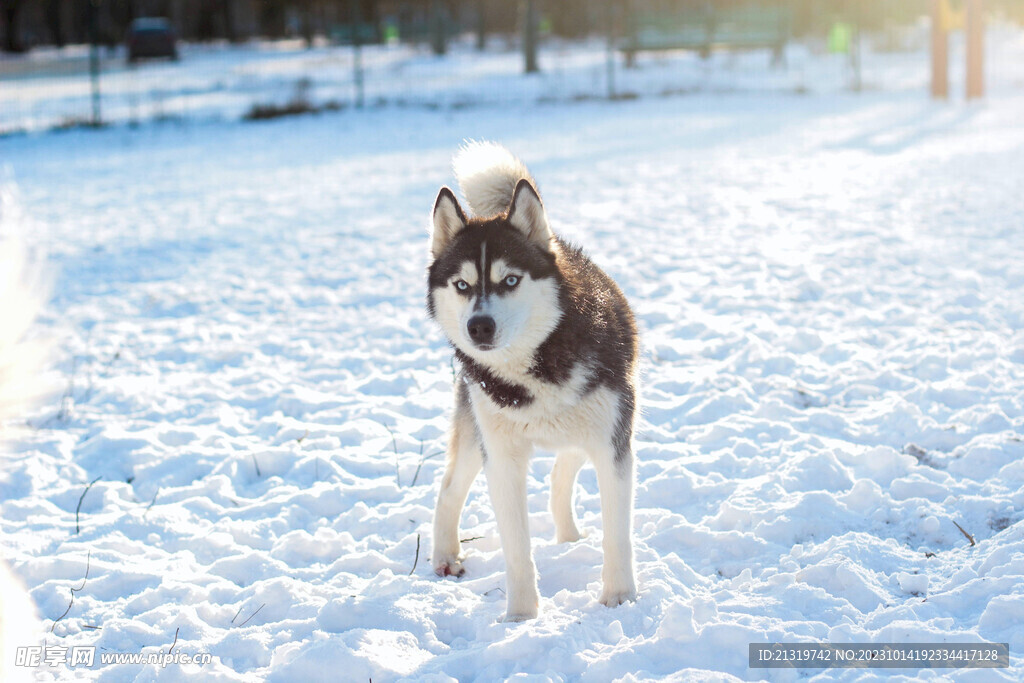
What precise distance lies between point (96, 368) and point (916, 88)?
20599 millimetres

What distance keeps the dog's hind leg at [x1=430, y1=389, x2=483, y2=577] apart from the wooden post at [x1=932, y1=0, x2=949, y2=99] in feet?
56.0

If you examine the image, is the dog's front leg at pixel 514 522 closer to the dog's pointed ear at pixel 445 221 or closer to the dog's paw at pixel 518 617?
the dog's paw at pixel 518 617

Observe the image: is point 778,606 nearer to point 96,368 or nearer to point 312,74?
point 96,368

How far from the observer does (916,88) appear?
824 inches

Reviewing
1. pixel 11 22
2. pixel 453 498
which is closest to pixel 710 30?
pixel 453 498

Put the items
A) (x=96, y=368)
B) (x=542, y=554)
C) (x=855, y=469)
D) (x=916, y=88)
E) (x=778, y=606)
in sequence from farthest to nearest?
1. (x=916, y=88)
2. (x=96, y=368)
3. (x=855, y=469)
4. (x=542, y=554)
5. (x=778, y=606)

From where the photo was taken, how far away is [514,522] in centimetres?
299

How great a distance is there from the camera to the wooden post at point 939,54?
16.8 metres

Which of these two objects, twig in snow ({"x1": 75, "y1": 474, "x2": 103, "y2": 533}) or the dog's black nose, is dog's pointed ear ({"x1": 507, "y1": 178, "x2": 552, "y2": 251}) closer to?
the dog's black nose

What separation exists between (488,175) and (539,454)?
1.57 meters

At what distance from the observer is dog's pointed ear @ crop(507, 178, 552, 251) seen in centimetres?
303

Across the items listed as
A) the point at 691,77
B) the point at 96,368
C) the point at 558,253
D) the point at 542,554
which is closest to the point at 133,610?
the point at 542,554

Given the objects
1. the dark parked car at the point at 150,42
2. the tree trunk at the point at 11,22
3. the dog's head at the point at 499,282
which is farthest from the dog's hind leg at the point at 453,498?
the tree trunk at the point at 11,22

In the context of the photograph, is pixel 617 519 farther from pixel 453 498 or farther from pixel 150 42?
pixel 150 42
